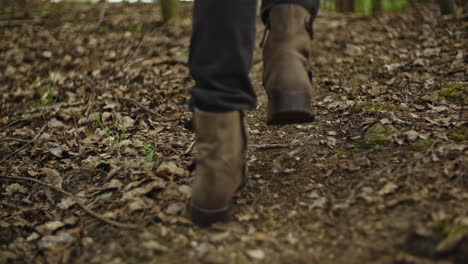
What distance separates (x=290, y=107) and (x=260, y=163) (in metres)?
0.68

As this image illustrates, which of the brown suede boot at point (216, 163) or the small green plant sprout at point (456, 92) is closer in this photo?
the brown suede boot at point (216, 163)

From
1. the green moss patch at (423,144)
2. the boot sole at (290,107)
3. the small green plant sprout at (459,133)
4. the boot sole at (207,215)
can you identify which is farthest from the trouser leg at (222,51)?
the small green plant sprout at (459,133)

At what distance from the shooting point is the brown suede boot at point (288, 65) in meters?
1.85

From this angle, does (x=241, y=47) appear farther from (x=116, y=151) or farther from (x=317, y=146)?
(x=116, y=151)

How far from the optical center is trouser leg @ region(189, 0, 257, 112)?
1.58 metres

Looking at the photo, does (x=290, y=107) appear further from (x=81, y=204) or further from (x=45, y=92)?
(x=45, y=92)

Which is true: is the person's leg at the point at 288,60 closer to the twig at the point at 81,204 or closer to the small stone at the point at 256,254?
the small stone at the point at 256,254

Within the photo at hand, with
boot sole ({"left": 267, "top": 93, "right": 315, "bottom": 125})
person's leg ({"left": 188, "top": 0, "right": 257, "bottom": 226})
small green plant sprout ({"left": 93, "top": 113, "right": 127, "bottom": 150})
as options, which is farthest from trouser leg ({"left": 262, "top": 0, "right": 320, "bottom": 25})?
small green plant sprout ({"left": 93, "top": 113, "right": 127, "bottom": 150})

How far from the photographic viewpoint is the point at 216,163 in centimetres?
173

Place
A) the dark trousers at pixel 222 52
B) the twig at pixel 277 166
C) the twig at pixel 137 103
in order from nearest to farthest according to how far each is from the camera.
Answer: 1. the dark trousers at pixel 222 52
2. the twig at pixel 277 166
3. the twig at pixel 137 103

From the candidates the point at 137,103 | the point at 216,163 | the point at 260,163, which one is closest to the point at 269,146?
the point at 260,163

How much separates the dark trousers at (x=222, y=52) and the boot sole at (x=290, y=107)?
0.79 ft

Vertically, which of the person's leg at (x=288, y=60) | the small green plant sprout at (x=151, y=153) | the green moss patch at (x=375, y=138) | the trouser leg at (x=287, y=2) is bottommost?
the small green plant sprout at (x=151, y=153)

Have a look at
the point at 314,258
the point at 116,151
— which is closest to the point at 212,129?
the point at 314,258
